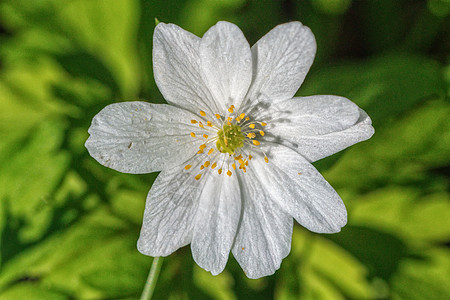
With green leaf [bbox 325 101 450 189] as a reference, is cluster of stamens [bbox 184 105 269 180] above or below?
above

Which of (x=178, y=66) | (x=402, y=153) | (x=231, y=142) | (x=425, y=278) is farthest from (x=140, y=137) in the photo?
(x=425, y=278)

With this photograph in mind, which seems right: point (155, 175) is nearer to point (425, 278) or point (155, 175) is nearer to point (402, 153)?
point (402, 153)

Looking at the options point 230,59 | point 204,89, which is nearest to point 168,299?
point 204,89

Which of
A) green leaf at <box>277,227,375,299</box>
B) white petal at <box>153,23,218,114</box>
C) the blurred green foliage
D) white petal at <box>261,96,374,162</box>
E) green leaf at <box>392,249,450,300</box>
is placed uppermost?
white petal at <box>153,23,218,114</box>

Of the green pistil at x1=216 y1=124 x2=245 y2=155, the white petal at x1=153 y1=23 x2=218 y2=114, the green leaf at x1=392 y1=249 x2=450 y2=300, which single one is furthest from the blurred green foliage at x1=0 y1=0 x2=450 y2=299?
the white petal at x1=153 y1=23 x2=218 y2=114

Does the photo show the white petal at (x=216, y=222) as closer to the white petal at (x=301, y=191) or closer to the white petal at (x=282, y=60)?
the white petal at (x=301, y=191)

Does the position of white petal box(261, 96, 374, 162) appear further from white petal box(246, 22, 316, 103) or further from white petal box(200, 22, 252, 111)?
white petal box(200, 22, 252, 111)
